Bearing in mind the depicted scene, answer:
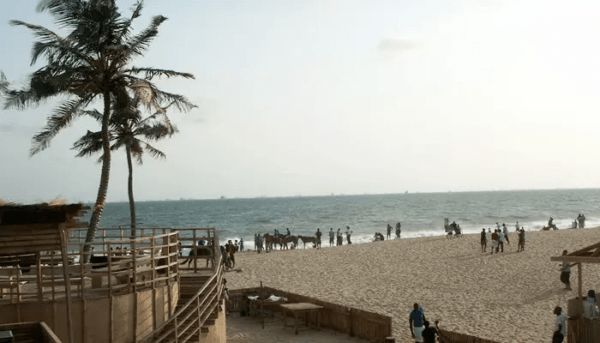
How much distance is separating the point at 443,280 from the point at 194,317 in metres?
18.5

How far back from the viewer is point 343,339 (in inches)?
774

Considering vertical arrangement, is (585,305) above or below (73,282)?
below

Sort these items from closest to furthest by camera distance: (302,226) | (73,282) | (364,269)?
(73,282)
(364,269)
(302,226)

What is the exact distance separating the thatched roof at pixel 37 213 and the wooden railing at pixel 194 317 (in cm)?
332

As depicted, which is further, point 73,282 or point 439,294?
point 439,294

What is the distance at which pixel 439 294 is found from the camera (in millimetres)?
27969

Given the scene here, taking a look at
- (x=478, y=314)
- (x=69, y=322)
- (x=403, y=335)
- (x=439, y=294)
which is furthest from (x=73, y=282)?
(x=439, y=294)

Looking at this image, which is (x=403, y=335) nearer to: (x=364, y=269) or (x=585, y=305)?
(x=585, y=305)

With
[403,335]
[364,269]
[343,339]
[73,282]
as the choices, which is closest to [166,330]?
[73,282]

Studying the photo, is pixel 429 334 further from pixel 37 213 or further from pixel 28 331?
pixel 37 213

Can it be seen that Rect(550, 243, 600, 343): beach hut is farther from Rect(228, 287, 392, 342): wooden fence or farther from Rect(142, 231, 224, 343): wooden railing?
Rect(142, 231, 224, 343): wooden railing

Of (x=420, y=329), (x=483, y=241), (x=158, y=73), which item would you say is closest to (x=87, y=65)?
(x=158, y=73)

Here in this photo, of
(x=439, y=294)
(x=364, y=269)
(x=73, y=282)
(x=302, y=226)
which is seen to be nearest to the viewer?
(x=73, y=282)

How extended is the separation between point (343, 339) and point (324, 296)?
28.8ft
